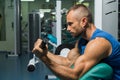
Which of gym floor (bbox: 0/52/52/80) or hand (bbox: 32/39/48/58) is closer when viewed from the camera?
hand (bbox: 32/39/48/58)

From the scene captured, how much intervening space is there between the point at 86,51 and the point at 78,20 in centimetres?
22

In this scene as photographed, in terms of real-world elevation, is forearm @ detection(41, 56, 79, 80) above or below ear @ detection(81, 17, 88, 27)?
below

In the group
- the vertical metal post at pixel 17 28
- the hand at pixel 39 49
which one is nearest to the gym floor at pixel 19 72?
the vertical metal post at pixel 17 28

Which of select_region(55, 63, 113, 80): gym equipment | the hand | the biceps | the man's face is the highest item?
the man's face

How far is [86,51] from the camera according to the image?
1.79 meters

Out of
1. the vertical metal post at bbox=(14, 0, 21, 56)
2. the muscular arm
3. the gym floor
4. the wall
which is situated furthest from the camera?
the wall

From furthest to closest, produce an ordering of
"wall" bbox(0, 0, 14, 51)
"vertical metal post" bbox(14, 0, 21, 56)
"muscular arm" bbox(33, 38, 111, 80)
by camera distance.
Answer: "wall" bbox(0, 0, 14, 51) → "vertical metal post" bbox(14, 0, 21, 56) → "muscular arm" bbox(33, 38, 111, 80)

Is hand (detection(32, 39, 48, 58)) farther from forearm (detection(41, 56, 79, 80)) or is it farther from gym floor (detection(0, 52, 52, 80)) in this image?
gym floor (detection(0, 52, 52, 80))

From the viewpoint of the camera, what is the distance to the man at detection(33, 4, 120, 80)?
1.77m

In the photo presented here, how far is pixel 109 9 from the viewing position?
3109 mm

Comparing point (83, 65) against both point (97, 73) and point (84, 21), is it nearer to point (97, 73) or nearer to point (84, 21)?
point (97, 73)

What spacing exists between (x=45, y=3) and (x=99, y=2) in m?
7.91

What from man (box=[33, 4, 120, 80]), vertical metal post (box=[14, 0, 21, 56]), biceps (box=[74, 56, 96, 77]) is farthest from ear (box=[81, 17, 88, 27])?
vertical metal post (box=[14, 0, 21, 56])

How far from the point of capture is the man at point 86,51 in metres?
1.77
